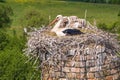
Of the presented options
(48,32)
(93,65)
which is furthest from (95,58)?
(48,32)

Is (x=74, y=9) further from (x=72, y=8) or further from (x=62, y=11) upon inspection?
(x=62, y=11)

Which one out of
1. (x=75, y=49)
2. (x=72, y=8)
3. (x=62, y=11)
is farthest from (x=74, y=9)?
(x=75, y=49)

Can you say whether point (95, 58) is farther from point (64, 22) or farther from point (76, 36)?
point (64, 22)

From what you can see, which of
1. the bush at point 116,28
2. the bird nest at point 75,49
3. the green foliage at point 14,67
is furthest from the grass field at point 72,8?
the bird nest at point 75,49

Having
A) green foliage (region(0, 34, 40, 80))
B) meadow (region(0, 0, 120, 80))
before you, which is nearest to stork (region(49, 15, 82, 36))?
green foliage (region(0, 34, 40, 80))

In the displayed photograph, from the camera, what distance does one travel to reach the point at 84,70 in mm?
14266

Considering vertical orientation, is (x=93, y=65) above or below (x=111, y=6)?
above

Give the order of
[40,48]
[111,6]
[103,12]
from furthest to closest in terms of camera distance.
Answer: [111,6]
[103,12]
[40,48]

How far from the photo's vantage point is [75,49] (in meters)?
14.3

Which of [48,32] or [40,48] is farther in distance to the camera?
[48,32]

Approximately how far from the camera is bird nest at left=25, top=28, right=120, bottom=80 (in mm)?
14273

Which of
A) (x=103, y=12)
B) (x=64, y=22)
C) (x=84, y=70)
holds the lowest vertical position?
(x=103, y=12)

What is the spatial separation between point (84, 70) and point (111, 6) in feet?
234

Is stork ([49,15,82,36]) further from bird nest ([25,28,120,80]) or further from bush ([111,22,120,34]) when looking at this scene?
bush ([111,22,120,34])
